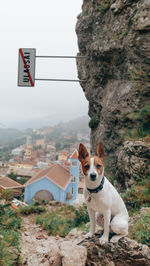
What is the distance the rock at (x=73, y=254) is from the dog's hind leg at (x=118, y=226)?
1.61ft

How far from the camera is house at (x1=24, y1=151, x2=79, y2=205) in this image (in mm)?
21203

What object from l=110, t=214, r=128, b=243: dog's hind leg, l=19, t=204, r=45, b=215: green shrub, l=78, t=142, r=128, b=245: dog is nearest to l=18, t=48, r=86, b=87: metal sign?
l=78, t=142, r=128, b=245: dog

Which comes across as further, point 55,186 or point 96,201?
point 55,186

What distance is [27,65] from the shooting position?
7758 millimetres

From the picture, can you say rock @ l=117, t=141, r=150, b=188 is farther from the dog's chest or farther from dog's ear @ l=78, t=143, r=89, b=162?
dog's ear @ l=78, t=143, r=89, b=162

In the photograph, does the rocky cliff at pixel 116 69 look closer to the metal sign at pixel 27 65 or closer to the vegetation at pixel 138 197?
the vegetation at pixel 138 197

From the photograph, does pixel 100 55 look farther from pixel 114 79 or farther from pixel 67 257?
pixel 67 257

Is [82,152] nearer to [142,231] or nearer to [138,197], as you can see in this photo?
[142,231]

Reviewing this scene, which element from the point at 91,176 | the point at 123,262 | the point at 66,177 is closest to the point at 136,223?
the point at 123,262

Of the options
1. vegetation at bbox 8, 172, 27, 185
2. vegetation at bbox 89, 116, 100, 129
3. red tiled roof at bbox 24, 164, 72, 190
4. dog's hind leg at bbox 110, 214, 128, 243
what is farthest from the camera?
vegetation at bbox 8, 172, 27, 185

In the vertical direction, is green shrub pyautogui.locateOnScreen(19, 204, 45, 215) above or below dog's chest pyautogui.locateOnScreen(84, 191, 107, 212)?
below

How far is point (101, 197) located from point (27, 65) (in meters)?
6.27

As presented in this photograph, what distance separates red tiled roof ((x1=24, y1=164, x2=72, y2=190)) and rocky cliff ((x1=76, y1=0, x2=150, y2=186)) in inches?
410

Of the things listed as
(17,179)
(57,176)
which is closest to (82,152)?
(57,176)
